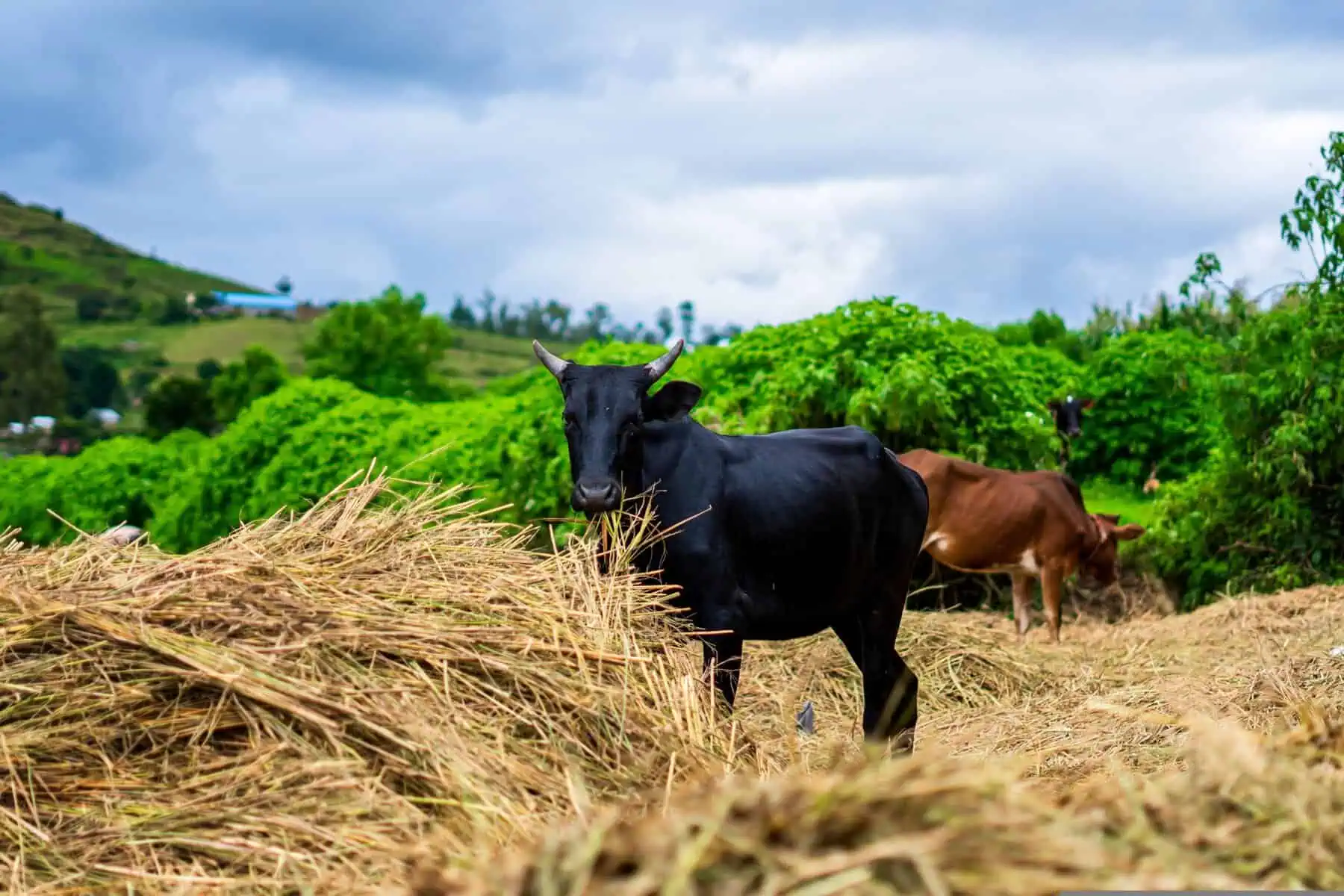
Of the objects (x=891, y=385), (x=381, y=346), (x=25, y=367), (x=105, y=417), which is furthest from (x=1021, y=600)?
(x=105, y=417)

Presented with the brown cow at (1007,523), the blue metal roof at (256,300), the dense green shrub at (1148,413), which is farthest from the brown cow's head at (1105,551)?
the blue metal roof at (256,300)

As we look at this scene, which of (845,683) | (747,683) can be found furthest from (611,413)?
(845,683)

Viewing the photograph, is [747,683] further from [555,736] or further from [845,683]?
[555,736]

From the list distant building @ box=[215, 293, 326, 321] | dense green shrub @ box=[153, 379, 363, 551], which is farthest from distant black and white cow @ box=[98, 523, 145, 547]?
distant building @ box=[215, 293, 326, 321]

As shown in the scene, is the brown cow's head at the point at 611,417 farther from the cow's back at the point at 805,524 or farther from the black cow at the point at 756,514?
the cow's back at the point at 805,524

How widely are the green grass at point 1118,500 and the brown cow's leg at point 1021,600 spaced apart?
4.06 metres

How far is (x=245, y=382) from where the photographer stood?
60438mm

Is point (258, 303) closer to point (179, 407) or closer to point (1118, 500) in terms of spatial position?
point (179, 407)

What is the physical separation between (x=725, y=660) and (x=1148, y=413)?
615 inches

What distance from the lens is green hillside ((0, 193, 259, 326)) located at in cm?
12231

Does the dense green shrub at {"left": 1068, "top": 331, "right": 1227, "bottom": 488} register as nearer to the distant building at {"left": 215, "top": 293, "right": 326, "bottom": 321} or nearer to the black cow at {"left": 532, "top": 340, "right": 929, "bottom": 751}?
the black cow at {"left": 532, "top": 340, "right": 929, "bottom": 751}

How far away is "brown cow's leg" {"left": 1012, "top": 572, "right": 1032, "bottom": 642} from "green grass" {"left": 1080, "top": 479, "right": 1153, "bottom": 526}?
4056 millimetres

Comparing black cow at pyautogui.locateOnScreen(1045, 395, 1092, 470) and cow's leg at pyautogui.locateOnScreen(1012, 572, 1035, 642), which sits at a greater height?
black cow at pyautogui.locateOnScreen(1045, 395, 1092, 470)

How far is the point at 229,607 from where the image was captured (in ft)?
14.1
